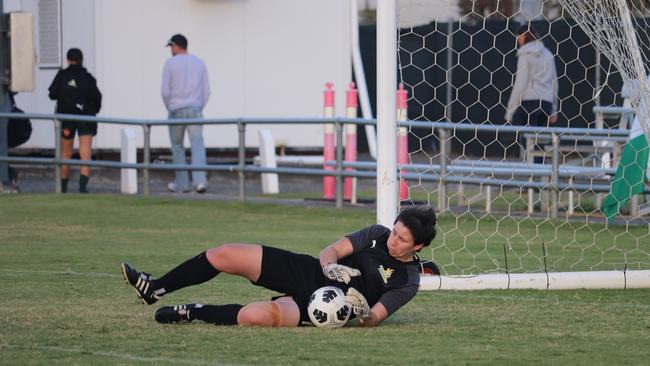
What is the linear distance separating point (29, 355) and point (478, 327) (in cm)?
279

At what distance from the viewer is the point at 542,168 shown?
1642 centimetres

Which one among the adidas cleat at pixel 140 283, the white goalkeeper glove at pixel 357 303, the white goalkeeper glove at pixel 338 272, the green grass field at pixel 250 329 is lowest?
the green grass field at pixel 250 329

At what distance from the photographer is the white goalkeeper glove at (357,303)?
8.46 meters

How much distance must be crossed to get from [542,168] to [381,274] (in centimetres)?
810

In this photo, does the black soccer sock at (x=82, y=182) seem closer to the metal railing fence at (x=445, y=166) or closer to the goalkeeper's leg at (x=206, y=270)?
the metal railing fence at (x=445, y=166)

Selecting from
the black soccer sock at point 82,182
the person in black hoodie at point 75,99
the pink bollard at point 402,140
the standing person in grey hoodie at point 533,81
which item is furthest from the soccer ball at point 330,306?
the person in black hoodie at point 75,99

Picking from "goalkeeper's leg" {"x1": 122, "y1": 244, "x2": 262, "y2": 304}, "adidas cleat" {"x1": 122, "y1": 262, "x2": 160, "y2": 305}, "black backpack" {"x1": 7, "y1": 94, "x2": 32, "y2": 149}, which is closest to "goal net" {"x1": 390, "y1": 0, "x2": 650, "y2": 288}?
"goalkeeper's leg" {"x1": 122, "y1": 244, "x2": 262, "y2": 304}

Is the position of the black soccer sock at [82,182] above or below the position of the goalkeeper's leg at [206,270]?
above

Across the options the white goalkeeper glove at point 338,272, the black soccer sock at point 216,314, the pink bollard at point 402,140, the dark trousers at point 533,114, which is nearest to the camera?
the white goalkeeper glove at point 338,272

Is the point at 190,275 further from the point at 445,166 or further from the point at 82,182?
the point at 82,182

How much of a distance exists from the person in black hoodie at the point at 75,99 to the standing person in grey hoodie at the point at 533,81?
6.45 m

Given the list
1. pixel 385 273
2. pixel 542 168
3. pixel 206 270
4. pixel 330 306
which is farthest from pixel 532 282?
pixel 542 168

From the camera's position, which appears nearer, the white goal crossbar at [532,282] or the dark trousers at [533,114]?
the white goal crossbar at [532,282]

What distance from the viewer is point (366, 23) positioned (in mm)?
31156
